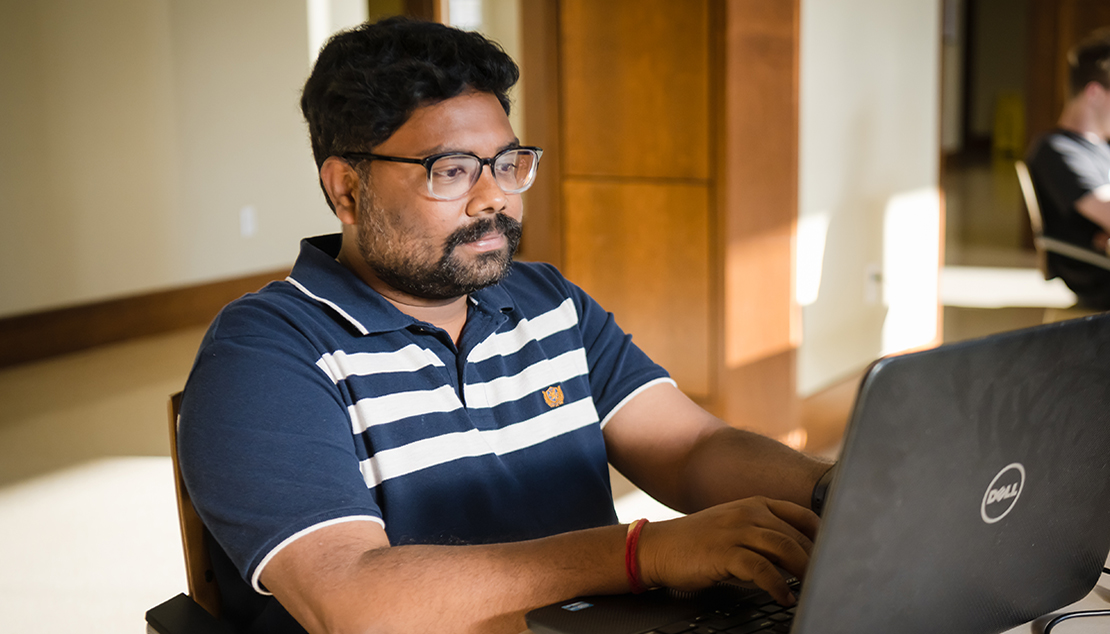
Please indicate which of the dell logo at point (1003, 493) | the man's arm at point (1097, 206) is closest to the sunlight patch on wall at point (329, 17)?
the man's arm at point (1097, 206)

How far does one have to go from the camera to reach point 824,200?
141 inches

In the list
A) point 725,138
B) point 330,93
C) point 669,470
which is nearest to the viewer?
point 330,93

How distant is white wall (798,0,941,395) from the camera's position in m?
3.49

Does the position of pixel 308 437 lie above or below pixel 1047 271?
above

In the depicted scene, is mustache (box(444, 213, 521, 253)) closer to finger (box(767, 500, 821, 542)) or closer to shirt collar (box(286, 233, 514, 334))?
shirt collar (box(286, 233, 514, 334))

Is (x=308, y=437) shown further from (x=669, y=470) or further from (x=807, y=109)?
(x=807, y=109)

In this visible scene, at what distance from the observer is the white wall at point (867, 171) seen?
11.5ft

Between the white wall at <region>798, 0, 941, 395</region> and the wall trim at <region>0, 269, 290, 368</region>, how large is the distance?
11.4 ft

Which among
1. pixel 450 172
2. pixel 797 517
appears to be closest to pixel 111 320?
pixel 450 172

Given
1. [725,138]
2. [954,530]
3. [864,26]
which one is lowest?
[954,530]

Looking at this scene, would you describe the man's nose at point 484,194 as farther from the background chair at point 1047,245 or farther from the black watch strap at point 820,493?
the background chair at point 1047,245

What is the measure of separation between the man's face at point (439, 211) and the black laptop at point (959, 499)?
1.59 feet

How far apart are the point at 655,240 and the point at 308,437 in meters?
2.59

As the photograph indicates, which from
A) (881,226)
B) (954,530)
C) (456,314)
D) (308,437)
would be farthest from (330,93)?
(881,226)
